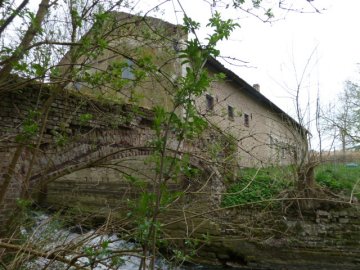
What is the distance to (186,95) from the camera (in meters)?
1.91

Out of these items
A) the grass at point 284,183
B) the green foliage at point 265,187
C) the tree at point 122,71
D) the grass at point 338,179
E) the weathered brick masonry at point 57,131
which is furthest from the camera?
the grass at point 338,179

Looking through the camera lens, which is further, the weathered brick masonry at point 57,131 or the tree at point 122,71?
the weathered brick masonry at point 57,131

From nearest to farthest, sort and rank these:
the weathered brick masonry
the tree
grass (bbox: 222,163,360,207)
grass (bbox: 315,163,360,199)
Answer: the tree < the weathered brick masonry < grass (bbox: 222,163,360,207) < grass (bbox: 315,163,360,199)

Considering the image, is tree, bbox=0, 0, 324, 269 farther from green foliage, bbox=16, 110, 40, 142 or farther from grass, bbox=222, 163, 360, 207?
grass, bbox=222, 163, 360, 207

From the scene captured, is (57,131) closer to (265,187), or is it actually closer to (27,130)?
(27,130)

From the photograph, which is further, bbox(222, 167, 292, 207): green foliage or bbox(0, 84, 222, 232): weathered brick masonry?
bbox(222, 167, 292, 207): green foliage

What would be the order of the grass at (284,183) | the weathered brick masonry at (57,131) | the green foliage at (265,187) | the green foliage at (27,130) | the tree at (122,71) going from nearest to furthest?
1. the tree at (122,71)
2. the green foliage at (27,130)
3. the weathered brick masonry at (57,131)
4. the green foliage at (265,187)
5. the grass at (284,183)

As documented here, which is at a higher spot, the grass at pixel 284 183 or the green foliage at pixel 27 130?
the green foliage at pixel 27 130

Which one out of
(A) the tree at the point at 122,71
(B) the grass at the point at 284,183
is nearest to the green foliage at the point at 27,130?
(A) the tree at the point at 122,71

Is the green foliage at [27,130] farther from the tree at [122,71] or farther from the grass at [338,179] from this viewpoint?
the grass at [338,179]

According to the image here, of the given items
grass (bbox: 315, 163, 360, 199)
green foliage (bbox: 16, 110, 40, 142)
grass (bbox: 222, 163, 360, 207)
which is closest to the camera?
green foliage (bbox: 16, 110, 40, 142)

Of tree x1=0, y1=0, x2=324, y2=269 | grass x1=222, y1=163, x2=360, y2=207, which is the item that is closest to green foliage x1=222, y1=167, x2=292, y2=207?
grass x1=222, y1=163, x2=360, y2=207

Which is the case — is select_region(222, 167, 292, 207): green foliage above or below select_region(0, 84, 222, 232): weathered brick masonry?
below

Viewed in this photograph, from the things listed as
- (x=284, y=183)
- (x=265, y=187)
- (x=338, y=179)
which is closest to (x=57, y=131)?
(x=284, y=183)
